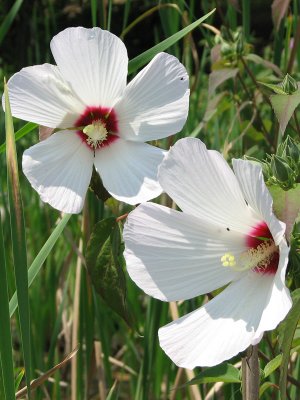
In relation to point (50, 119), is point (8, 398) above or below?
below

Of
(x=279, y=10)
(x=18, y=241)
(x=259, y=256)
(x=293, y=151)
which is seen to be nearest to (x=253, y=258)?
(x=259, y=256)

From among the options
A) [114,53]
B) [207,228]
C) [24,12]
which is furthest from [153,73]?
[24,12]

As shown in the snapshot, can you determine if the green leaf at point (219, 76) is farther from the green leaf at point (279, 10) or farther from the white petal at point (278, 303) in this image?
the white petal at point (278, 303)

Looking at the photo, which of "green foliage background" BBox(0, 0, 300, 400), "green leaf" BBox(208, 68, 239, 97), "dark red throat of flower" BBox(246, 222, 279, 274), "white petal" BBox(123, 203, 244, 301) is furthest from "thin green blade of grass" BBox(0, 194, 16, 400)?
"green leaf" BBox(208, 68, 239, 97)

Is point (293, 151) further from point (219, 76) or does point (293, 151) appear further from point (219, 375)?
point (219, 76)

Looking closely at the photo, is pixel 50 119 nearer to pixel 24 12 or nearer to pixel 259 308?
pixel 259 308
